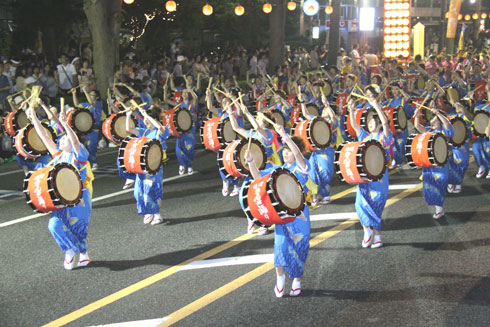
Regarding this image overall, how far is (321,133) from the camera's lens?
38.4ft

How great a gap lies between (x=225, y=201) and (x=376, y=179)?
12.8 feet

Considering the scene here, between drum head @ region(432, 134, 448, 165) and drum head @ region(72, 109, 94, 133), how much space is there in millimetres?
7228

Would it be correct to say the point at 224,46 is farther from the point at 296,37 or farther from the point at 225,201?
the point at 225,201

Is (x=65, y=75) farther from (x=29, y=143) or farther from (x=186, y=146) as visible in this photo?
(x=29, y=143)

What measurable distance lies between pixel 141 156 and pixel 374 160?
11.4 ft

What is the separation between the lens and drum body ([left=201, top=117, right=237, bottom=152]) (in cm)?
1268

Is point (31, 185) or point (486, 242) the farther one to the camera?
point (486, 242)

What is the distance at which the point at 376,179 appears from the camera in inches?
354

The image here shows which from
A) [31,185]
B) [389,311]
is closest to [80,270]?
[31,185]

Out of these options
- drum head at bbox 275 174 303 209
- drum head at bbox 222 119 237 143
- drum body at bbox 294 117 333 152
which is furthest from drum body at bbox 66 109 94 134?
drum head at bbox 275 174 303 209

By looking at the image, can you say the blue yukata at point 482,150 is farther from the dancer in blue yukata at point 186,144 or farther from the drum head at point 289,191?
the drum head at point 289,191

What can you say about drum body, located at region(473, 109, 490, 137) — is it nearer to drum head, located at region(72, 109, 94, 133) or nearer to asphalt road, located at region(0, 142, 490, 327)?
asphalt road, located at region(0, 142, 490, 327)

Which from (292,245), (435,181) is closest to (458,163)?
(435,181)

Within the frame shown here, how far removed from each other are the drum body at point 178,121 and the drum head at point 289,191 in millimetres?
7403
